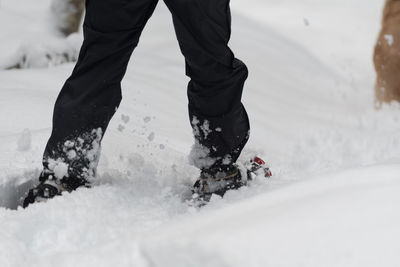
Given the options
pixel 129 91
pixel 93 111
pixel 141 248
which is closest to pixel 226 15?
pixel 93 111

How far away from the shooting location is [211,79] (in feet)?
5.84

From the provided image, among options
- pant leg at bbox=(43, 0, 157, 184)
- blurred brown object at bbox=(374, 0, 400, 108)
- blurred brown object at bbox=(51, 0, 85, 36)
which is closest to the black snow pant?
pant leg at bbox=(43, 0, 157, 184)

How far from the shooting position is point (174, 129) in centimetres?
252

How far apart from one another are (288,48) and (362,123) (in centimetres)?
137

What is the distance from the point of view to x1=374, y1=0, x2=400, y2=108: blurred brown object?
3.24 m

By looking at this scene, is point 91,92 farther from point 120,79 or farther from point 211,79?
point 211,79

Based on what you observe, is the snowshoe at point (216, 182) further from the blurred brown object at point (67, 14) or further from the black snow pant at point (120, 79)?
the blurred brown object at point (67, 14)

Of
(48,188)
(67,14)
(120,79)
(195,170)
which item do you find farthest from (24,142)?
(67,14)

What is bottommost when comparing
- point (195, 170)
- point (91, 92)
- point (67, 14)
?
point (67, 14)

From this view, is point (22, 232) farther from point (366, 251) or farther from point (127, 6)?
point (366, 251)

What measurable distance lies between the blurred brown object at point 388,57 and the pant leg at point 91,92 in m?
1.81

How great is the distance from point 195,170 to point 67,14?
83.6 inches

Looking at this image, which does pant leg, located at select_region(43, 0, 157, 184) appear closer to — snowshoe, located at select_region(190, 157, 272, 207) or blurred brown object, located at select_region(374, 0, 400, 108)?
snowshoe, located at select_region(190, 157, 272, 207)

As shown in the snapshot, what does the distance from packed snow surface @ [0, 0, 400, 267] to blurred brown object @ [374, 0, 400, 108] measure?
9 centimetres
